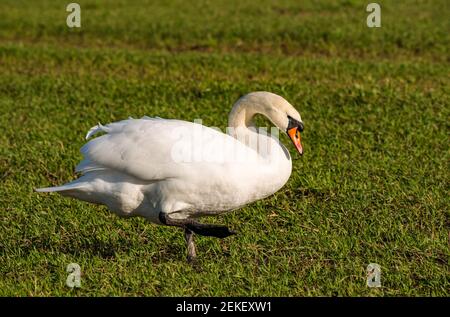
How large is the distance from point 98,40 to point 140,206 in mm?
8073

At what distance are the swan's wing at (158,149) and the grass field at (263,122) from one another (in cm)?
59

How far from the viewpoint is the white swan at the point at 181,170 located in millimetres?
4680

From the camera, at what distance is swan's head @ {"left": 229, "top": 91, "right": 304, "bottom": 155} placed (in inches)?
199

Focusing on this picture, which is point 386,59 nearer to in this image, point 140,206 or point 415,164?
point 415,164

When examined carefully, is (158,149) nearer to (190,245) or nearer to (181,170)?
(181,170)

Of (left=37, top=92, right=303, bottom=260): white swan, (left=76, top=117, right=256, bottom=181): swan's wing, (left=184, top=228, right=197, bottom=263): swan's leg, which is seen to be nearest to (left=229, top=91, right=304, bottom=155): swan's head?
(left=37, top=92, right=303, bottom=260): white swan

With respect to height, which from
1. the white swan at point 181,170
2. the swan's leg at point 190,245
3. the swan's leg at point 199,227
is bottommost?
the swan's leg at point 190,245

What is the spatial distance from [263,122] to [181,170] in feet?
12.3

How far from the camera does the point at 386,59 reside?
11359 mm

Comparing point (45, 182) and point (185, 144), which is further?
point (45, 182)

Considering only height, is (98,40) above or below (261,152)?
above

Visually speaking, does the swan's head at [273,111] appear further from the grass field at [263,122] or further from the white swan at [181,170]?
the grass field at [263,122]

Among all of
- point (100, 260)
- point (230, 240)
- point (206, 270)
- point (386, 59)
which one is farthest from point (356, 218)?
point (386, 59)

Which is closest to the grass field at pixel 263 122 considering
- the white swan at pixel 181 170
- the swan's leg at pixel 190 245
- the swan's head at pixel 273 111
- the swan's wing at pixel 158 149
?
the swan's leg at pixel 190 245
